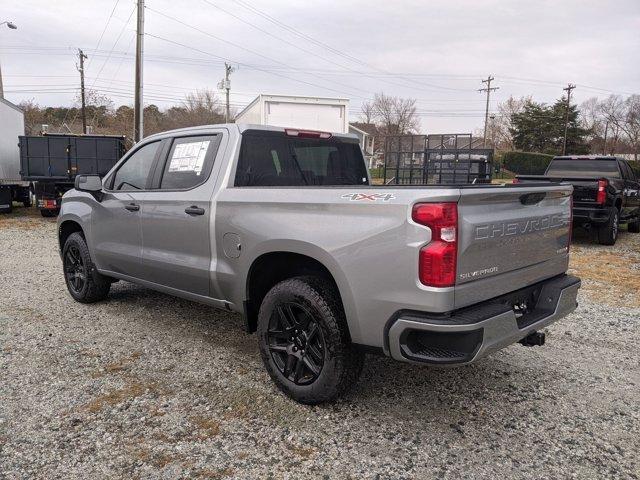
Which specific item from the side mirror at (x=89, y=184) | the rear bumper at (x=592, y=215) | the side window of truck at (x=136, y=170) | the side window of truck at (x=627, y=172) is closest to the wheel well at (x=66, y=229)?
the side mirror at (x=89, y=184)

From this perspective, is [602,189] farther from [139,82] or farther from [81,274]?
[139,82]

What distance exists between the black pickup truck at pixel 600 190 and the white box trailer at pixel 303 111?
21.8 feet

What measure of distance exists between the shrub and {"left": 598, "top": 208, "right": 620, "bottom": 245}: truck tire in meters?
40.5

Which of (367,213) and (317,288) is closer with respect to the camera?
(367,213)

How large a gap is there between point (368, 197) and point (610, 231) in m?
8.61

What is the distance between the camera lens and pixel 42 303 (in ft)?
18.3

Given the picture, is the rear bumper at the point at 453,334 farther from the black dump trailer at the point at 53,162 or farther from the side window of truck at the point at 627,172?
the black dump trailer at the point at 53,162

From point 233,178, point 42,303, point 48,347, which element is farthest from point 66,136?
point 233,178

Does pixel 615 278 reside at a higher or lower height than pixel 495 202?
lower

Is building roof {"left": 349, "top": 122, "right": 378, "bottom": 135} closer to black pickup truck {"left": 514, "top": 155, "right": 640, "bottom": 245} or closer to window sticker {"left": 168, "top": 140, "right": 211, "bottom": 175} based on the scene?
black pickup truck {"left": 514, "top": 155, "right": 640, "bottom": 245}

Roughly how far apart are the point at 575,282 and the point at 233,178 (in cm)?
250

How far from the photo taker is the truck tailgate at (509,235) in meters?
2.58

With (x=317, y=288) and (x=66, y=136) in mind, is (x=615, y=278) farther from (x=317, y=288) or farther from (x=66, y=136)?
(x=66, y=136)

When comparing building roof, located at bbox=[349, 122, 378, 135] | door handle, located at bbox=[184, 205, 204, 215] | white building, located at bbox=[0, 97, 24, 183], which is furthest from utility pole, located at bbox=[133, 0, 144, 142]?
building roof, located at bbox=[349, 122, 378, 135]
